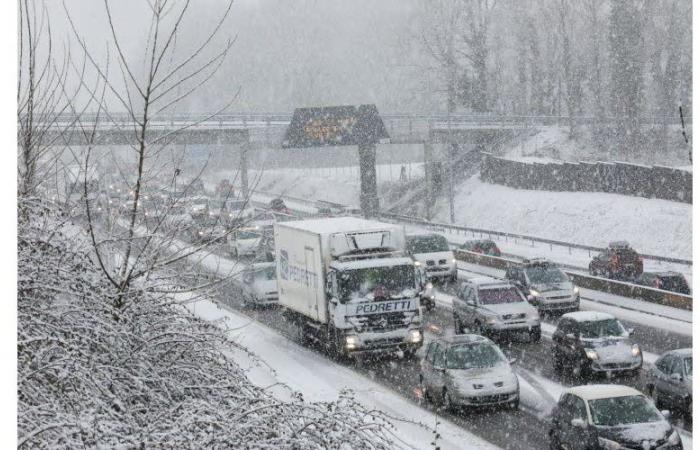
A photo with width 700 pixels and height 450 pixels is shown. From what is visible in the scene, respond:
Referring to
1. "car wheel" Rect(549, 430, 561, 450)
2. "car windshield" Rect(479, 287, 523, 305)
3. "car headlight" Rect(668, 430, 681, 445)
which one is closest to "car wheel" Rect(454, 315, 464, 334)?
"car windshield" Rect(479, 287, 523, 305)

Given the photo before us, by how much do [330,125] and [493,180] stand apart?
17.5 meters

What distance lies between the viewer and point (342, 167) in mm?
99438

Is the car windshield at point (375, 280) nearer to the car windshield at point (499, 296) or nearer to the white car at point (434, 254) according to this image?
the car windshield at point (499, 296)

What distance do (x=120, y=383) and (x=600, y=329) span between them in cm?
1628

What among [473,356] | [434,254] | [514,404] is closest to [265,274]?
[434,254]

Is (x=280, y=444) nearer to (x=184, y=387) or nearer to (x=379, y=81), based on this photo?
(x=184, y=387)

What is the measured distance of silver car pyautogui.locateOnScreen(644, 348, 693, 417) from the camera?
17981 millimetres

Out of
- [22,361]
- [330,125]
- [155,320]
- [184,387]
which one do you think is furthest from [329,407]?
[330,125]

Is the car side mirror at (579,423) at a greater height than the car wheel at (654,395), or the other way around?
the car side mirror at (579,423)

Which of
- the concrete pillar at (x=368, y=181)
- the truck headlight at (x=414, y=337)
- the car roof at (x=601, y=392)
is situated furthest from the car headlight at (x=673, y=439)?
the concrete pillar at (x=368, y=181)

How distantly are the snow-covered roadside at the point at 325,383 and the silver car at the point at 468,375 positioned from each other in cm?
56

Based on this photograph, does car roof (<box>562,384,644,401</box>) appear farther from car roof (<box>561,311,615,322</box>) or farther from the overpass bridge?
the overpass bridge

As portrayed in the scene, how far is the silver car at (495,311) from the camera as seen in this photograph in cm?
2603

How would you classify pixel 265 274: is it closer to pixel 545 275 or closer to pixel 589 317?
pixel 545 275
